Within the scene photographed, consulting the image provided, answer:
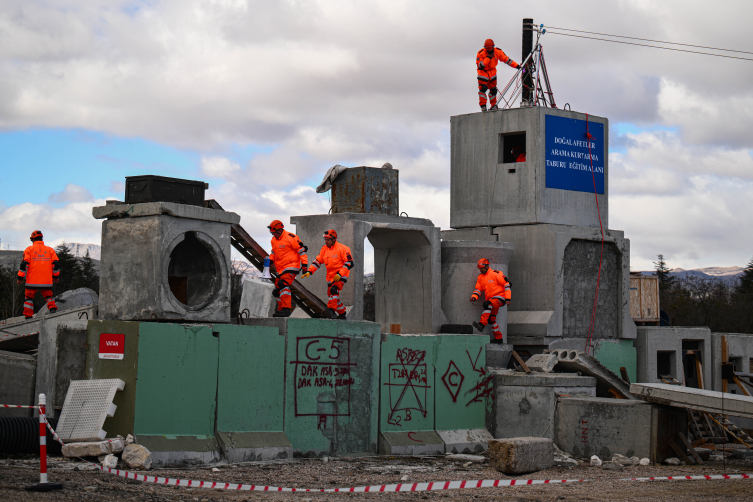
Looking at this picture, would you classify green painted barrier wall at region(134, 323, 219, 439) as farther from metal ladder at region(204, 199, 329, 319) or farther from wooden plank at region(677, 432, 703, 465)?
wooden plank at region(677, 432, 703, 465)

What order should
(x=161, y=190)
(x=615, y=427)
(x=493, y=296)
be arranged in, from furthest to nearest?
(x=493, y=296) < (x=615, y=427) < (x=161, y=190)

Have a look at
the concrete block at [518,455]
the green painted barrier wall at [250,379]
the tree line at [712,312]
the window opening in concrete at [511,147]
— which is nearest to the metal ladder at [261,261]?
the green painted barrier wall at [250,379]

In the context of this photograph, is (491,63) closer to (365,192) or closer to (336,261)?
(365,192)

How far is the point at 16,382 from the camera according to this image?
13258mm

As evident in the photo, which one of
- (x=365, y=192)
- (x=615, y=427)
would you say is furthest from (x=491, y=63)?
(x=615, y=427)

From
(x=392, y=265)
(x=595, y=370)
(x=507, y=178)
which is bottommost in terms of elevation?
(x=595, y=370)

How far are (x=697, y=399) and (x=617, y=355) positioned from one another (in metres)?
6.29

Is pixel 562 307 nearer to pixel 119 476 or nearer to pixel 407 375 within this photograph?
pixel 407 375

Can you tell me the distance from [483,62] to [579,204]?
3962 mm

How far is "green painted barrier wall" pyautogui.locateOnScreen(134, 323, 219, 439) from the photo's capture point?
1173cm

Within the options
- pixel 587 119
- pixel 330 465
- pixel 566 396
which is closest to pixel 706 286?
pixel 587 119

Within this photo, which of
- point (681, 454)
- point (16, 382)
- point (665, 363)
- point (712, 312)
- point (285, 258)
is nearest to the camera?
point (16, 382)

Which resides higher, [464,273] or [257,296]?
[464,273]

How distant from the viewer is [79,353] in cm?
1235
